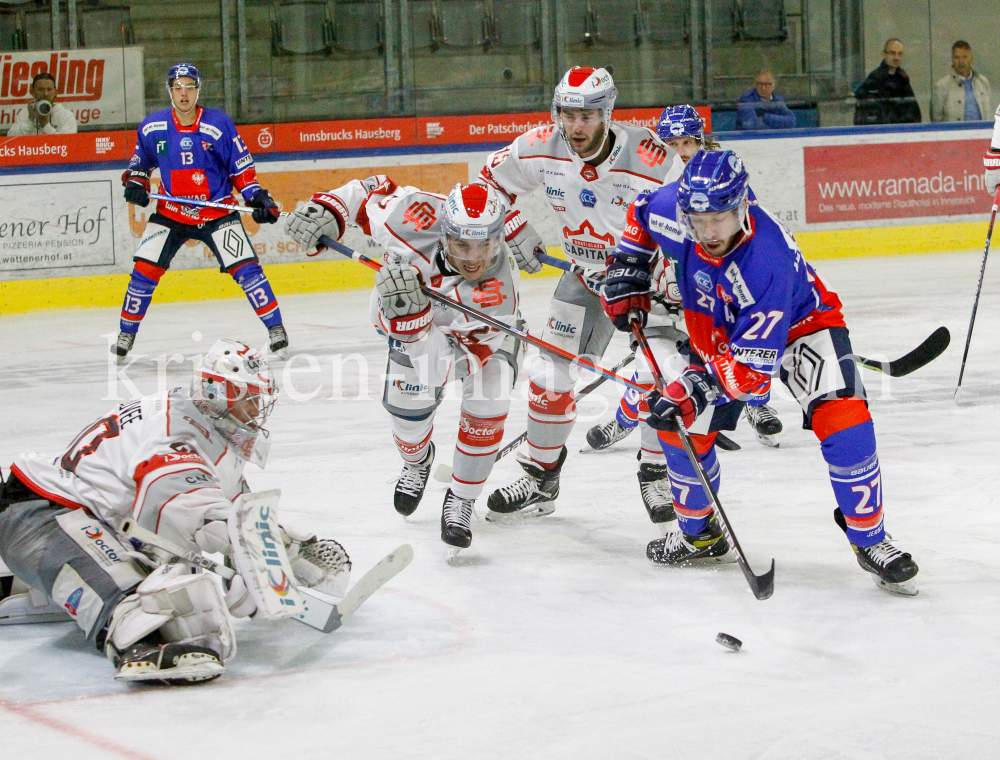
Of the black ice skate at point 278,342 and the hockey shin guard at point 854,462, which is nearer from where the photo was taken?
the hockey shin guard at point 854,462

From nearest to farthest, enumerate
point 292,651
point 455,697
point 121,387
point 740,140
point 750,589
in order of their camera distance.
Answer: point 455,697 < point 292,651 < point 750,589 < point 121,387 < point 740,140

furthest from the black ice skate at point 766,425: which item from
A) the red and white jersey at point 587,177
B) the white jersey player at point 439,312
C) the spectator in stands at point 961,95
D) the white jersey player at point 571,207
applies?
the spectator in stands at point 961,95

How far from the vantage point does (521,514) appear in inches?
144

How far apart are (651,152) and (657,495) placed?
1.05m

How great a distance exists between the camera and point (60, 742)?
210cm

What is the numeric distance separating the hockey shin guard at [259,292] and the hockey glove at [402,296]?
128 inches

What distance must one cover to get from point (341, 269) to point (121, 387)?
11.0ft

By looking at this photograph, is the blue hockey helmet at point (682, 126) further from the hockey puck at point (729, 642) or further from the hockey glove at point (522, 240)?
the hockey puck at point (729, 642)

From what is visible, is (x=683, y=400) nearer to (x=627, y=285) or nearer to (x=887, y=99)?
(x=627, y=285)

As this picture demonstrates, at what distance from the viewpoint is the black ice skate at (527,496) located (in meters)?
3.65

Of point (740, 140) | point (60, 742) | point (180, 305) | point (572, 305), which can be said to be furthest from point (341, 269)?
point (60, 742)

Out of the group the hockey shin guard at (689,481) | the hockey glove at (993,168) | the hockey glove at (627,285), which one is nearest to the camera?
the hockey shin guard at (689,481)

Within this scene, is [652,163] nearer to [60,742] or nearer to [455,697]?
[455,697]

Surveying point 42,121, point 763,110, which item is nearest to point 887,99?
point 763,110
